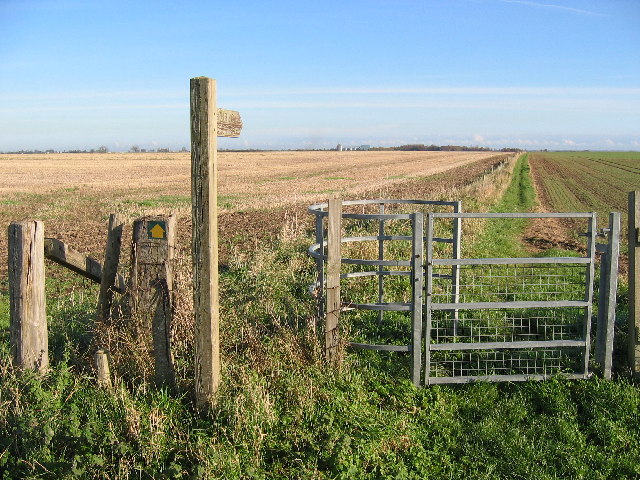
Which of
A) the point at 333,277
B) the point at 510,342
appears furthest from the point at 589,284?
the point at 333,277

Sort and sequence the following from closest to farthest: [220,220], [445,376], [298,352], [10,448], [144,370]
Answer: [10,448], [144,370], [298,352], [445,376], [220,220]

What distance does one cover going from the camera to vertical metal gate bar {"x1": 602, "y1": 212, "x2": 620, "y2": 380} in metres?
6.32

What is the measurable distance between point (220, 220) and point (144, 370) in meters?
15.3

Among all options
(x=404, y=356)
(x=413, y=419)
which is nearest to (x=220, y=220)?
(x=404, y=356)

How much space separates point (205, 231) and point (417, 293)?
2.36 m

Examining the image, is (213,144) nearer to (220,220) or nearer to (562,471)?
(562,471)

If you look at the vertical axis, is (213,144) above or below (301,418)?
above

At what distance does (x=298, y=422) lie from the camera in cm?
500

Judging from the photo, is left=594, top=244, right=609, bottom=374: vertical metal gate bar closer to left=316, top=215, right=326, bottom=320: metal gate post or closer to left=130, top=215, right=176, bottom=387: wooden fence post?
left=316, top=215, right=326, bottom=320: metal gate post

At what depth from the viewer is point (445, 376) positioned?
21.6ft

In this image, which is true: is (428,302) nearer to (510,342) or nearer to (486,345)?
(486,345)

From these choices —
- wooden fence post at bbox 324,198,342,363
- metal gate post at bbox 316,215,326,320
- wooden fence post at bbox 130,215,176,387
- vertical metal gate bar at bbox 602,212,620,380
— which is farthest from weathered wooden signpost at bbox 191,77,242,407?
vertical metal gate bar at bbox 602,212,620,380

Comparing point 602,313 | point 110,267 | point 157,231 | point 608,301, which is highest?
point 157,231

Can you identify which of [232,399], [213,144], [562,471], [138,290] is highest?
[213,144]
